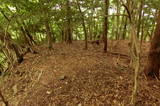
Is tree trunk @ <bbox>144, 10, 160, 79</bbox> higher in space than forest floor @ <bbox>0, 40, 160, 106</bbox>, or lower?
higher

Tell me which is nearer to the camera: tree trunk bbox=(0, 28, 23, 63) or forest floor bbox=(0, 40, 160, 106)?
forest floor bbox=(0, 40, 160, 106)

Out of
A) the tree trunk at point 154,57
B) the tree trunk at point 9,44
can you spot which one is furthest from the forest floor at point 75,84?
the tree trunk at point 9,44

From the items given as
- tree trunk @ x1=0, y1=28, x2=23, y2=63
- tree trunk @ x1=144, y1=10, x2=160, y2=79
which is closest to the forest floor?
tree trunk @ x1=144, y1=10, x2=160, y2=79

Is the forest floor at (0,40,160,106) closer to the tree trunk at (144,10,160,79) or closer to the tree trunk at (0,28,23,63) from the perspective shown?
the tree trunk at (144,10,160,79)

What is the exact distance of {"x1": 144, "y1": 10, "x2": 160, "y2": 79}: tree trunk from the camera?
10.4ft

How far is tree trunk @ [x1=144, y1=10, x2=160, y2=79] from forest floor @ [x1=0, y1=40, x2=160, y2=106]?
193mm

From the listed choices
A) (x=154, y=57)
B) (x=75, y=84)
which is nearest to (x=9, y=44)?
(x=75, y=84)

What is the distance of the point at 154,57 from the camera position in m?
3.32

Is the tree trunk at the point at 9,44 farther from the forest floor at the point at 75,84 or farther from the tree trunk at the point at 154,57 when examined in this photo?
the tree trunk at the point at 154,57

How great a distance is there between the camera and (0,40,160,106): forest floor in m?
3.12

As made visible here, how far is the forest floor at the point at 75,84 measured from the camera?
10.2 ft

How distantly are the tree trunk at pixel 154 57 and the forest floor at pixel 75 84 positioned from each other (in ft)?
0.63

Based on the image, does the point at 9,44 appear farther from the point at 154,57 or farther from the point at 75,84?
the point at 154,57

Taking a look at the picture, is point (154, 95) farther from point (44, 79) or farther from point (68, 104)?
point (44, 79)
